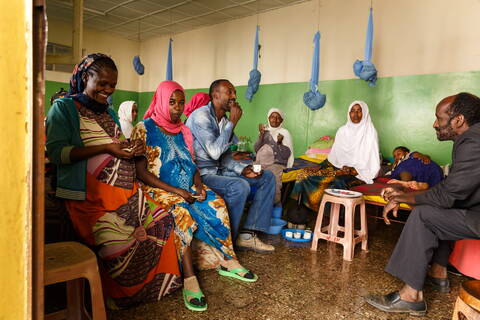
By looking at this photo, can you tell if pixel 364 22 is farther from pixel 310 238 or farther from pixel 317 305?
pixel 317 305

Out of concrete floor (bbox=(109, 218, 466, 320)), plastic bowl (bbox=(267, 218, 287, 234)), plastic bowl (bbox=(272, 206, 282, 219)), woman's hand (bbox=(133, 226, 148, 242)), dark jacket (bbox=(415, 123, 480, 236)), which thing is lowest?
concrete floor (bbox=(109, 218, 466, 320))

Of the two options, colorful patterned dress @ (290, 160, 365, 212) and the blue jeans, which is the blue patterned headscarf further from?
colorful patterned dress @ (290, 160, 365, 212)

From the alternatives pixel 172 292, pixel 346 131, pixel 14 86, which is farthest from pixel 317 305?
pixel 346 131

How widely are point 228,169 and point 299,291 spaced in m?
1.25

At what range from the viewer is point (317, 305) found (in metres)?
2.05

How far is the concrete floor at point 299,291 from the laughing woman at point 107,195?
0.17m

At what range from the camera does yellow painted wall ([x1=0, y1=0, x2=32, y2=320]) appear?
27.0 inches

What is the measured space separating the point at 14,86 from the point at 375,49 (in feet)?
16.7

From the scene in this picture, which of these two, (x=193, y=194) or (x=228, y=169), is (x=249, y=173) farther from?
(x=193, y=194)

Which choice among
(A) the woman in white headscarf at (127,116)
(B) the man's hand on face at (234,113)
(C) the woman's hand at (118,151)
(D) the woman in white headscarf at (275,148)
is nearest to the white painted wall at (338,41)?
(D) the woman in white headscarf at (275,148)

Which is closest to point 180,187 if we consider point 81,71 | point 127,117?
point 81,71

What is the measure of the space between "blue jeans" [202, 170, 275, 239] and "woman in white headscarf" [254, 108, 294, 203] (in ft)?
3.61

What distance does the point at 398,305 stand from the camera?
200 centimetres

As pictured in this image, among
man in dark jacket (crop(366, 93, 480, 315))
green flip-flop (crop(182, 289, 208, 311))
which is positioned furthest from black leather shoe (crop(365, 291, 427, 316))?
green flip-flop (crop(182, 289, 208, 311))
